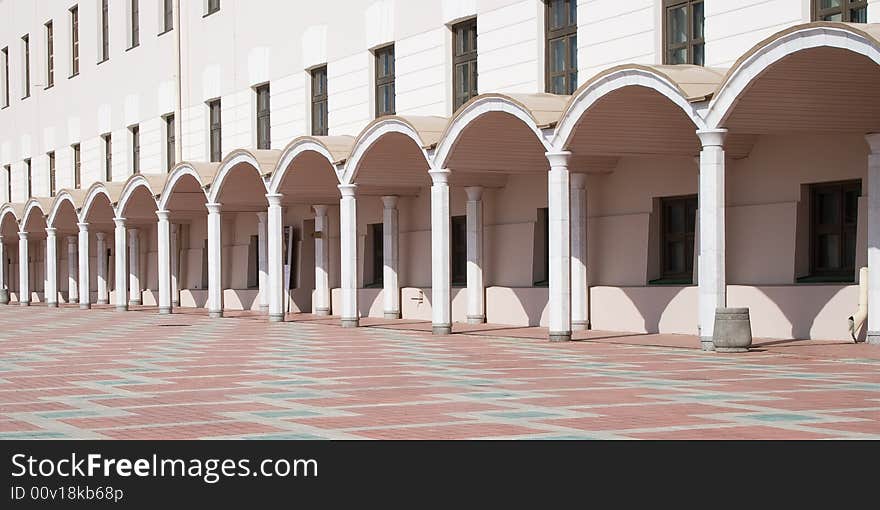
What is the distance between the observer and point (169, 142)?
45906 millimetres

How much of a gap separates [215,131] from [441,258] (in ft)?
57.4

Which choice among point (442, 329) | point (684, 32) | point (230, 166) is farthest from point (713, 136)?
point (230, 166)

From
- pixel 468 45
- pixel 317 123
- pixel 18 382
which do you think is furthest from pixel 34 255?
pixel 18 382

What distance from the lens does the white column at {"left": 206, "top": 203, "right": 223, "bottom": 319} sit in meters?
36.2

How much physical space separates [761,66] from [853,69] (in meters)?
1.26

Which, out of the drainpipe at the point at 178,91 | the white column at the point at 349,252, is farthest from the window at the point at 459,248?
the drainpipe at the point at 178,91

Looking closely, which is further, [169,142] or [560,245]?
[169,142]

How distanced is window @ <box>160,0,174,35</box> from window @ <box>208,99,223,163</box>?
3761 mm

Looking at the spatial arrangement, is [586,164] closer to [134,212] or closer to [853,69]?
[853,69]

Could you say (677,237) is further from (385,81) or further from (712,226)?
(385,81)

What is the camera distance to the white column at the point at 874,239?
2128 cm

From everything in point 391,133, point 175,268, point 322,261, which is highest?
point 391,133

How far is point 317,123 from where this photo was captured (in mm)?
37219

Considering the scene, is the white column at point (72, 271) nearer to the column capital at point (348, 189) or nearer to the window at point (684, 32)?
the column capital at point (348, 189)
